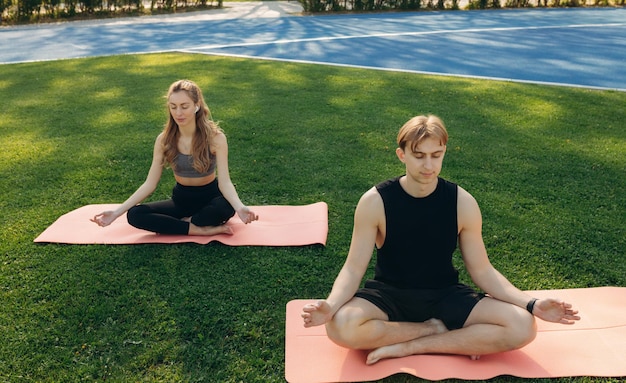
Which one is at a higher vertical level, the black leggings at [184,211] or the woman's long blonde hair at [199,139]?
the woman's long blonde hair at [199,139]

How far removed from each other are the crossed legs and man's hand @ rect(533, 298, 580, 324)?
10cm

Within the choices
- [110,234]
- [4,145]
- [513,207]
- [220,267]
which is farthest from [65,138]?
[513,207]

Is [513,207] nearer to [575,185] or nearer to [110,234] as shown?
[575,185]

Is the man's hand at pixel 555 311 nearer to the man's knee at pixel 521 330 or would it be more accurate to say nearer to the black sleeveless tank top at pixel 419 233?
the man's knee at pixel 521 330

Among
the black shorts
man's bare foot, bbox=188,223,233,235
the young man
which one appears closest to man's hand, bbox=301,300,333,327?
the young man

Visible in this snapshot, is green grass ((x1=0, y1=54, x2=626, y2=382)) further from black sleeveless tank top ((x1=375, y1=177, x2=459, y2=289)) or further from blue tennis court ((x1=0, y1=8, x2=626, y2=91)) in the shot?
blue tennis court ((x1=0, y1=8, x2=626, y2=91))

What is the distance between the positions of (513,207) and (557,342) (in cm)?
179

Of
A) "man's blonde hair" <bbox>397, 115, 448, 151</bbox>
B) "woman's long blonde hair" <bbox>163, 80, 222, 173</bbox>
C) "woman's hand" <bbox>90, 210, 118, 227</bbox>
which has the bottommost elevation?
"woman's hand" <bbox>90, 210, 118, 227</bbox>

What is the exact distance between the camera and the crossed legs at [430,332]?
9.47 feet

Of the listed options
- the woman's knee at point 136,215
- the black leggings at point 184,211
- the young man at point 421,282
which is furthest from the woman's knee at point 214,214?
the young man at point 421,282

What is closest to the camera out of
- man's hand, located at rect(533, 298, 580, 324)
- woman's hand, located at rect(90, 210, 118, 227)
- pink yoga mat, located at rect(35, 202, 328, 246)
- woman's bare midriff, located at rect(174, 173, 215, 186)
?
man's hand, located at rect(533, 298, 580, 324)

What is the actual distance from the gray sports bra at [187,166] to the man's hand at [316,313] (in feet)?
6.41

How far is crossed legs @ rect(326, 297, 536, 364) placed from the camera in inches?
114

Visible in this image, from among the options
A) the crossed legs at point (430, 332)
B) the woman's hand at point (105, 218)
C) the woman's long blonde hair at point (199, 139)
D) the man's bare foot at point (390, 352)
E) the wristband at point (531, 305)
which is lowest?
the man's bare foot at point (390, 352)
